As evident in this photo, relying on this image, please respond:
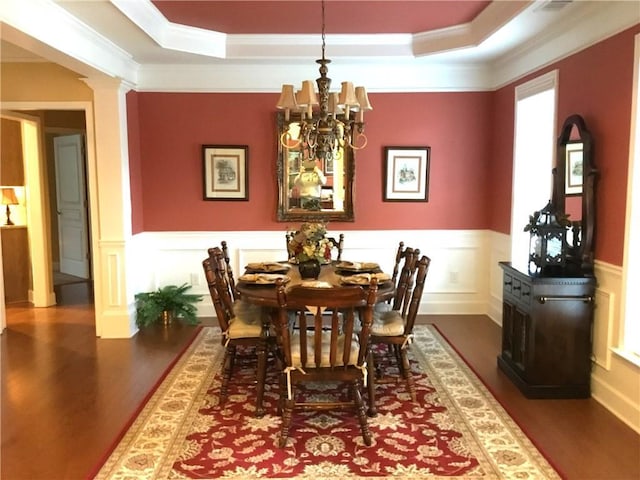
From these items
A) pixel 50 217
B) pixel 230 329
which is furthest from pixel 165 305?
pixel 50 217

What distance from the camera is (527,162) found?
4961 mm

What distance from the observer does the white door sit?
7.83 metres

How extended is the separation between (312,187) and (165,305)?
1937 mm

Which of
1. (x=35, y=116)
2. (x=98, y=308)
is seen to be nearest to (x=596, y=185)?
(x=98, y=308)

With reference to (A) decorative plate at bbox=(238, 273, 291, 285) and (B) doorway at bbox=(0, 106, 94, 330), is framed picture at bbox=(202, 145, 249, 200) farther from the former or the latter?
(A) decorative plate at bbox=(238, 273, 291, 285)

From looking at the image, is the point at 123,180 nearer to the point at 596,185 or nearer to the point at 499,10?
the point at 499,10

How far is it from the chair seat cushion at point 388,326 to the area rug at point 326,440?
457mm

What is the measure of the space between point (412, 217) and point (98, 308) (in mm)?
3332

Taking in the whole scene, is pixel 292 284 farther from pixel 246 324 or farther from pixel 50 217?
pixel 50 217

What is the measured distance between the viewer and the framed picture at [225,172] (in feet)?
18.0

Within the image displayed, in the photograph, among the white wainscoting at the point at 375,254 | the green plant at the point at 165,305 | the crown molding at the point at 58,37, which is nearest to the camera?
the crown molding at the point at 58,37

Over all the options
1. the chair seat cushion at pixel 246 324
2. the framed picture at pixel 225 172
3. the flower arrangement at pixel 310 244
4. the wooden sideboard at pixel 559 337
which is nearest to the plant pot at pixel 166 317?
the framed picture at pixel 225 172

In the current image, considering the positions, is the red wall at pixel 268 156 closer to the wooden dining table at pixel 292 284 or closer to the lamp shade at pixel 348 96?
the wooden dining table at pixel 292 284

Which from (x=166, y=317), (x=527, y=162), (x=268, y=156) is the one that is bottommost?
(x=166, y=317)
